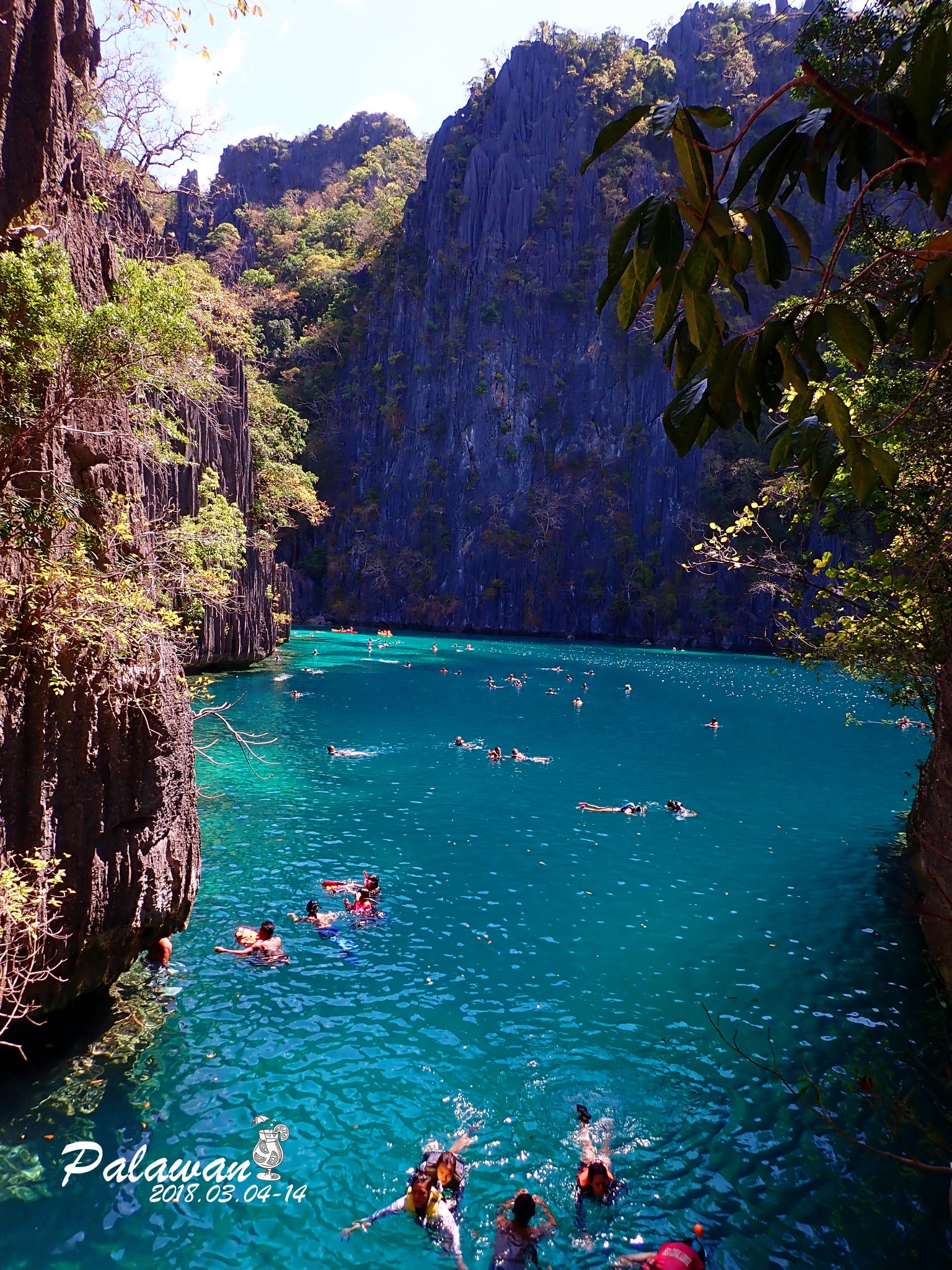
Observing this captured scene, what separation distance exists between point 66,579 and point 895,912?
13.3 m

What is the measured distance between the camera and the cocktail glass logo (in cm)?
645

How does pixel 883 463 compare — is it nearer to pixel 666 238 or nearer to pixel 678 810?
pixel 666 238

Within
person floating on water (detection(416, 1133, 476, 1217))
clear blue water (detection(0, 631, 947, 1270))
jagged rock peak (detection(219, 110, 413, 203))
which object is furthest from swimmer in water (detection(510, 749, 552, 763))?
jagged rock peak (detection(219, 110, 413, 203))

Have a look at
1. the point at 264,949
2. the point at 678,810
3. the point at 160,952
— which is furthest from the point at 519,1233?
the point at 678,810

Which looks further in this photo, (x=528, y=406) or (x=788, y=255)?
(x=528, y=406)

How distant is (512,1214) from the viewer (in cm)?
Result: 616

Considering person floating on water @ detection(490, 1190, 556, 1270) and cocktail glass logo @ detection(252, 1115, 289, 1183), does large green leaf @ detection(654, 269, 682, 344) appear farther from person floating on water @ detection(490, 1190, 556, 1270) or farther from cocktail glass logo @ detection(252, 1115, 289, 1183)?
cocktail glass logo @ detection(252, 1115, 289, 1183)

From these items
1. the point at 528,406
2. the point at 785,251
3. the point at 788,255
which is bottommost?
the point at 788,255

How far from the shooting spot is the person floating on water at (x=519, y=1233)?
229 inches

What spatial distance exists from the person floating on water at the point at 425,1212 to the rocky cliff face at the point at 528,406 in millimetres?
59191

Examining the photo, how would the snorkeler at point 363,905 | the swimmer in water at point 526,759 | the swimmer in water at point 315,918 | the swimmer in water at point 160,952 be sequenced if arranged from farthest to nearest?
the swimmer in water at point 526,759 → the snorkeler at point 363,905 → the swimmer in water at point 315,918 → the swimmer in water at point 160,952

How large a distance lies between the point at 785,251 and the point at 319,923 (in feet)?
35.5

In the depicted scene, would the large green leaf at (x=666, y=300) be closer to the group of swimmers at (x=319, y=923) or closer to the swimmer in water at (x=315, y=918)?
the group of swimmers at (x=319, y=923)

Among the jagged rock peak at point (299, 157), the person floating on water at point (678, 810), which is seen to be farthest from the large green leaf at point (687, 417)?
the jagged rock peak at point (299, 157)
